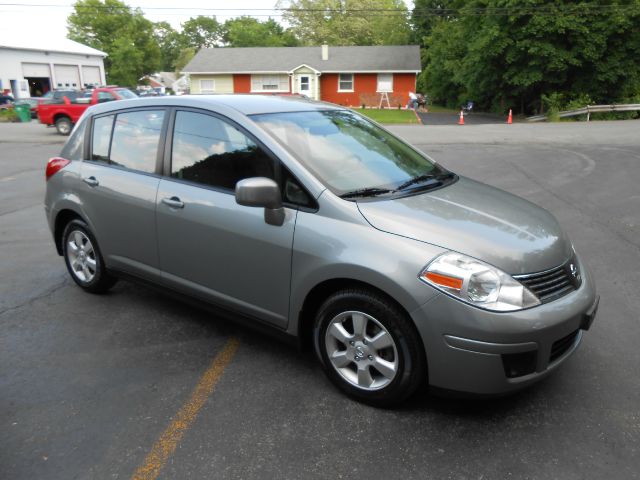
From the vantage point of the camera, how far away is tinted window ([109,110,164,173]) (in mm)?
4086

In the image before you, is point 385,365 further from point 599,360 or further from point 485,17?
point 485,17

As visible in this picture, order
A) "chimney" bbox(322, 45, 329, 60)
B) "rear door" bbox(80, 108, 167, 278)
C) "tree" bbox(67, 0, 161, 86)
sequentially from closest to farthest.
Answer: "rear door" bbox(80, 108, 167, 278) < "chimney" bbox(322, 45, 329, 60) < "tree" bbox(67, 0, 161, 86)

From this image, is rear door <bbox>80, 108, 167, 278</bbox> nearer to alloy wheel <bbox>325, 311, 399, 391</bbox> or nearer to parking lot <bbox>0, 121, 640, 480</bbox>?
parking lot <bbox>0, 121, 640, 480</bbox>

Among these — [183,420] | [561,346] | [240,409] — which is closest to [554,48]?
[561,346]

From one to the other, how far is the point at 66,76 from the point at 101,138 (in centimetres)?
5715

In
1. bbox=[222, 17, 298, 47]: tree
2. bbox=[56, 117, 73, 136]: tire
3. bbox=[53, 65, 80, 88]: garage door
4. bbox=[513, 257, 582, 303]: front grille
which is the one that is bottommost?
bbox=[56, 117, 73, 136]: tire

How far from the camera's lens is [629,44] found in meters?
27.3

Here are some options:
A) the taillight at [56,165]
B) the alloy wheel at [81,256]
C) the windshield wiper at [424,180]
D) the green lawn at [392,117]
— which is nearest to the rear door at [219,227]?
the windshield wiper at [424,180]

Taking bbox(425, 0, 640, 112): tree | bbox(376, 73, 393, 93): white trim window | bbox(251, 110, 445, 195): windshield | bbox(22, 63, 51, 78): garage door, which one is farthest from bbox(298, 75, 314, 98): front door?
bbox(251, 110, 445, 195): windshield

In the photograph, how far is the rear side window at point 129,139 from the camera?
13.4 feet

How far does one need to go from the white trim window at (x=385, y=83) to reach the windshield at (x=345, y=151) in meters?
41.6

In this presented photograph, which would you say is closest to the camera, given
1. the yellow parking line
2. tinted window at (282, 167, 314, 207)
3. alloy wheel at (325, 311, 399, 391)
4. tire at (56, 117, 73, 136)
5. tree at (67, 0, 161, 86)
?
the yellow parking line

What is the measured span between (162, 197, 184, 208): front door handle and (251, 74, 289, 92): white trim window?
43362 millimetres

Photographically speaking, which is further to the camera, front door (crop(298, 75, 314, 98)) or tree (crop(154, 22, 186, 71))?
tree (crop(154, 22, 186, 71))
